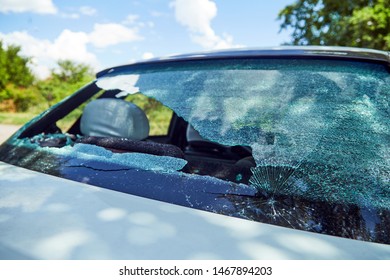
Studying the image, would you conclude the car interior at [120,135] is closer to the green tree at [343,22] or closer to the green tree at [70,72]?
the green tree at [343,22]

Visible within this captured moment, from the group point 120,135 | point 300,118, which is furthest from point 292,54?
point 120,135

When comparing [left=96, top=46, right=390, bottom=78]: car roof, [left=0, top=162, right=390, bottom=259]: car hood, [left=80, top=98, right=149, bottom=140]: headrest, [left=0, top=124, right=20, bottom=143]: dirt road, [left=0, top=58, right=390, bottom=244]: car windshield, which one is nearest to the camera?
[left=0, top=162, right=390, bottom=259]: car hood

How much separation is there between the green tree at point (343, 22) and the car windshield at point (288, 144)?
33.8 ft

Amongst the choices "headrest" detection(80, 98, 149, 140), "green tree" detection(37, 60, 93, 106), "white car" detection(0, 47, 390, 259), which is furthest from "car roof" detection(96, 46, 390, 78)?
"green tree" detection(37, 60, 93, 106)

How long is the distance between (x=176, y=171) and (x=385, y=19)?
11.5 m

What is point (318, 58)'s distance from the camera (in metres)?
1.38

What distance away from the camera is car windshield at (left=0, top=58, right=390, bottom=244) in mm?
967

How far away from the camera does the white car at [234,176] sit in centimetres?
83

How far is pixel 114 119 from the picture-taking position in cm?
180

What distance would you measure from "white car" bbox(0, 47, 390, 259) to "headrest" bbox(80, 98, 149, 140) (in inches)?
7.7

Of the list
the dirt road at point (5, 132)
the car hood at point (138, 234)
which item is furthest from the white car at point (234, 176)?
the dirt road at point (5, 132)

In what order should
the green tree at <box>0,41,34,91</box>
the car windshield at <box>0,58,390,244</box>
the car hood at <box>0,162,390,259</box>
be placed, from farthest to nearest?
the green tree at <box>0,41,34,91</box>
the car windshield at <box>0,58,390,244</box>
the car hood at <box>0,162,390,259</box>

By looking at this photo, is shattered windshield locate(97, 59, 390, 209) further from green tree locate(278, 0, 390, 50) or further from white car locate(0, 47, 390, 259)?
green tree locate(278, 0, 390, 50)

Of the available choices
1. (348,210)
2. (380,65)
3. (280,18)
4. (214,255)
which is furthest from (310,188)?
(280,18)
